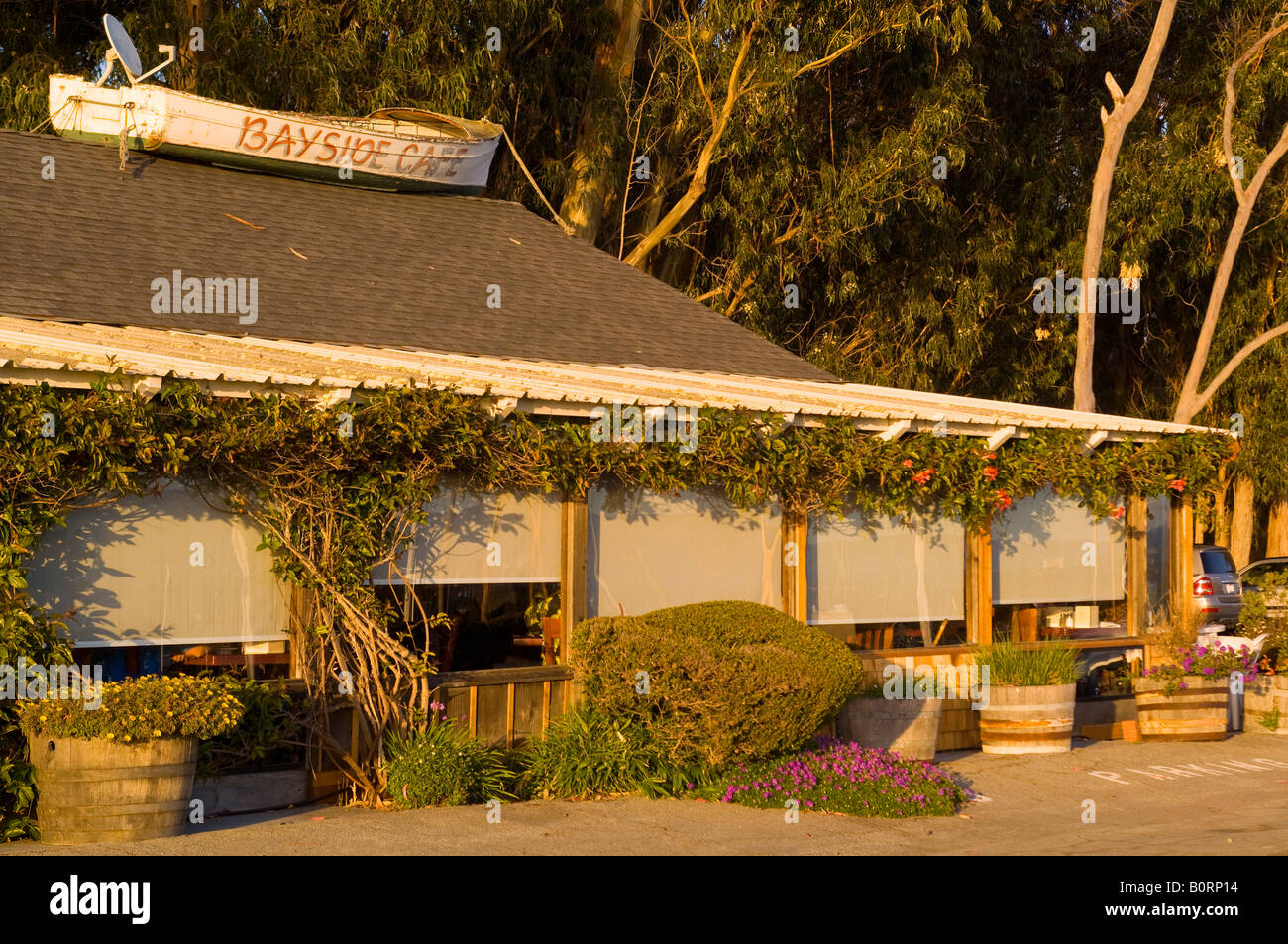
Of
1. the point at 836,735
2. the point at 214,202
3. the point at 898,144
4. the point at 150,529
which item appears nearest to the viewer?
the point at 150,529

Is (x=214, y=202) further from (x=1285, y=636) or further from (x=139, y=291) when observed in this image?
(x=1285, y=636)

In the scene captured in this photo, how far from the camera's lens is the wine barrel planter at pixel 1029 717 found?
11883mm

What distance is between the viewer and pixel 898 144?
74.4 ft

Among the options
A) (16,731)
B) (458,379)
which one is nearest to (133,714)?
(16,731)

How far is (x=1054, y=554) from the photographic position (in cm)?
1322

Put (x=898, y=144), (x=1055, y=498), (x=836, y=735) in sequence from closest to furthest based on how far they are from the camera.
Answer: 1. (x=836, y=735)
2. (x=1055, y=498)
3. (x=898, y=144)

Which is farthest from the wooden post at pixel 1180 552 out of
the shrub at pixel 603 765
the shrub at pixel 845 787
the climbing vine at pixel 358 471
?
the shrub at pixel 603 765

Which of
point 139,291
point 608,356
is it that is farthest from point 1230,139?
point 139,291

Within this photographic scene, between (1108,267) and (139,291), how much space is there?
1752 centimetres

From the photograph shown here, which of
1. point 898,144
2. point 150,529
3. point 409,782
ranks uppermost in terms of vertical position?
point 898,144

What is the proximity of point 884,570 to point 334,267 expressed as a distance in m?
5.78

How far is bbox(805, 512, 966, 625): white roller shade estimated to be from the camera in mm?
11867

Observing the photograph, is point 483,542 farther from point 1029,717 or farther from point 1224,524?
point 1224,524

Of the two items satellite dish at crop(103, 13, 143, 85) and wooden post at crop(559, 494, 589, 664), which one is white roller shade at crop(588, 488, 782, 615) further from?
satellite dish at crop(103, 13, 143, 85)
